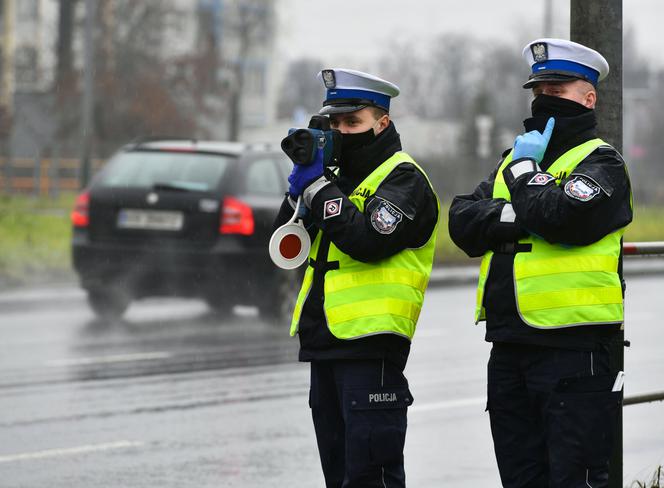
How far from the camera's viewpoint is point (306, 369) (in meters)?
10.6

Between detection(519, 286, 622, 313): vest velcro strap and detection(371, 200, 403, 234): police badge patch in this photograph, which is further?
detection(371, 200, 403, 234): police badge patch

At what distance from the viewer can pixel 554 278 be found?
4.44 m

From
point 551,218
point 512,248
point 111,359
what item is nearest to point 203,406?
point 111,359

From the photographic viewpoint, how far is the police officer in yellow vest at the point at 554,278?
173 inches

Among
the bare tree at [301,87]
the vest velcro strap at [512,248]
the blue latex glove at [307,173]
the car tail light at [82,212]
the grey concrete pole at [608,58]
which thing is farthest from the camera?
the bare tree at [301,87]

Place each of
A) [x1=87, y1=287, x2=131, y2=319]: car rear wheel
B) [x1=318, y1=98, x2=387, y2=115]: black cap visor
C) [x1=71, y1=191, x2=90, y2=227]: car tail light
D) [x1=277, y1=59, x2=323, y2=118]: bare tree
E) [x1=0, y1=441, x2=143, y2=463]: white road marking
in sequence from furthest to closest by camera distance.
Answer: [x1=277, y1=59, x2=323, y2=118]: bare tree, [x1=87, y1=287, x2=131, y2=319]: car rear wheel, [x1=71, y1=191, x2=90, y2=227]: car tail light, [x1=0, y1=441, x2=143, y2=463]: white road marking, [x1=318, y1=98, x2=387, y2=115]: black cap visor

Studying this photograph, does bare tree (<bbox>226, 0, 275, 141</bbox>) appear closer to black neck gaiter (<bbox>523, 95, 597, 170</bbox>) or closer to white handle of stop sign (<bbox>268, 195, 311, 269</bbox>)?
white handle of stop sign (<bbox>268, 195, 311, 269</bbox>)

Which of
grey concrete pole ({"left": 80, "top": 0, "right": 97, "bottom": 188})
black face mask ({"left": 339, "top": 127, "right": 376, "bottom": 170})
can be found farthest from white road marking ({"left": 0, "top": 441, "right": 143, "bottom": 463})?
grey concrete pole ({"left": 80, "top": 0, "right": 97, "bottom": 188})

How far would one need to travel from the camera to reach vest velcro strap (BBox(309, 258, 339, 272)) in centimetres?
471

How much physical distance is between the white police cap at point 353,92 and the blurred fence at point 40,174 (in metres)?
33.6

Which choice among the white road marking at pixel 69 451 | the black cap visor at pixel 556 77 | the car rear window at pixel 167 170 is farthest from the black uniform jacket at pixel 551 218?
the car rear window at pixel 167 170

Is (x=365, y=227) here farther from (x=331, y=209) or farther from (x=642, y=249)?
(x=642, y=249)

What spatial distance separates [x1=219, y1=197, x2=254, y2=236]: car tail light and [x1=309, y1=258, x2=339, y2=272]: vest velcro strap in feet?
25.8

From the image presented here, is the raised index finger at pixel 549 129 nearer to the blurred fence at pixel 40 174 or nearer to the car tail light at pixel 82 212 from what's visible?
the car tail light at pixel 82 212
